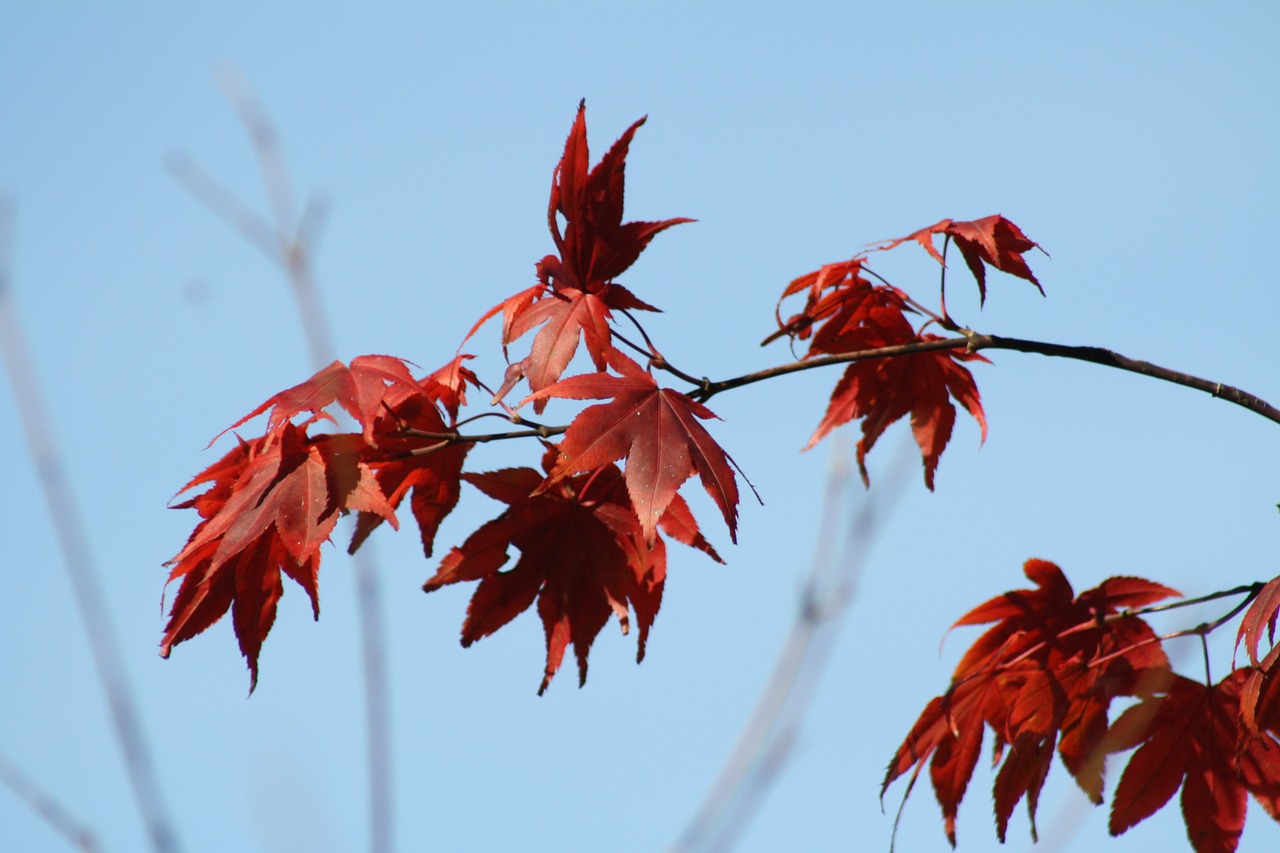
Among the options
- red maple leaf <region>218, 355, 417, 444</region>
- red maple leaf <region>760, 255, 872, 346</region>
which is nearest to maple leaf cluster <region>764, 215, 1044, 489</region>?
red maple leaf <region>760, 255, 872, 346</region>

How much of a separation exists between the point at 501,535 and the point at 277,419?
37cm

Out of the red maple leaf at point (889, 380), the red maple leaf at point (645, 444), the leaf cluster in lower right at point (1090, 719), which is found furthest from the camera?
Result: the red maple leaf at point (889, 380)

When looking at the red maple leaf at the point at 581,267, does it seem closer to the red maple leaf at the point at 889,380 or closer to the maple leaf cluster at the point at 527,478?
the maple leaf cluster at the point at 527,478

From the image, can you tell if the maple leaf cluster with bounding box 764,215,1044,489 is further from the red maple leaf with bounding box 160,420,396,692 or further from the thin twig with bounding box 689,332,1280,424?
the red maple leaf with bounding box 160,420,396,692

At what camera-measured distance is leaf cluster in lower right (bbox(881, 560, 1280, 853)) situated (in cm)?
188

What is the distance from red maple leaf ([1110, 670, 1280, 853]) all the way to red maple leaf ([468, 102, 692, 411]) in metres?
0.95

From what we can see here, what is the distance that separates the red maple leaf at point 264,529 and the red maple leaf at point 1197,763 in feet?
3.72

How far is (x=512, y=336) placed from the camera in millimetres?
1795

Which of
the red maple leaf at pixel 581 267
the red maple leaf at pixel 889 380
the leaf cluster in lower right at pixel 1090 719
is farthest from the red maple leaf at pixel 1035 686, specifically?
the red maple leaf at pixel 581 267

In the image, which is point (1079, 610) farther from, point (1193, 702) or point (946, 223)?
point (946, 223)

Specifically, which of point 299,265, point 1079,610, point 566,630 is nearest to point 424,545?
point 566,630

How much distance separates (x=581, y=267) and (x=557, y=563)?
0.42 metres

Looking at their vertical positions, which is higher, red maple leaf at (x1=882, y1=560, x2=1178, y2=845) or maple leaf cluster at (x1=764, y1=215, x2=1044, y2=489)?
maple leaf cluster at (x1=764, y1=215, x2=1044, y2=489)

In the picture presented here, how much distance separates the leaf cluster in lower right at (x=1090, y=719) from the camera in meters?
1.88
